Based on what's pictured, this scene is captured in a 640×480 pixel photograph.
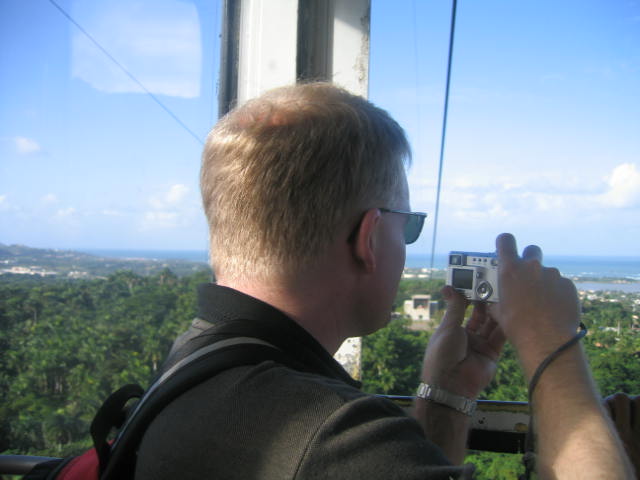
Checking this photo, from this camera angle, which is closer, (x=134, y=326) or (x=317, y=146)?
(x=317, y=146)

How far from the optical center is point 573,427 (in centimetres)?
90

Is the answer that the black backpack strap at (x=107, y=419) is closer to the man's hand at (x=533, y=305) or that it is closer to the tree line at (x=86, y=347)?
the man's hand at (x=533, y=305)

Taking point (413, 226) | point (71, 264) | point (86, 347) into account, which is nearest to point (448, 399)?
point (413, 226)

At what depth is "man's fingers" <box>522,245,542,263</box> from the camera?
110 cm

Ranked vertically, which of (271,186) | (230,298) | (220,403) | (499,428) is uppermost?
(271,186)

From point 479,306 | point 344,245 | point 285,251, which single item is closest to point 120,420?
point 285,251

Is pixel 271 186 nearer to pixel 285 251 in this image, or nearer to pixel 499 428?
pixel 285 251

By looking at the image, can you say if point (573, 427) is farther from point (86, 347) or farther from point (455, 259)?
point (86, 347)

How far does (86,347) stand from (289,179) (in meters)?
1.42

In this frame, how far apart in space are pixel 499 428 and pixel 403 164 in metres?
1.01

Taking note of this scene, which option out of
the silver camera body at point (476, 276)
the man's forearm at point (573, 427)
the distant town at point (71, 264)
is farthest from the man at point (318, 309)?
the distant town at point (71, 264)

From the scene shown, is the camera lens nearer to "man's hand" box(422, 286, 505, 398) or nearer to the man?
"man's hand" box(422, 286, 505, 398)

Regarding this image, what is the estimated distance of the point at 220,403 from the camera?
76cm

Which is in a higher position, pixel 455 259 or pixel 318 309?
pixel 455 259
